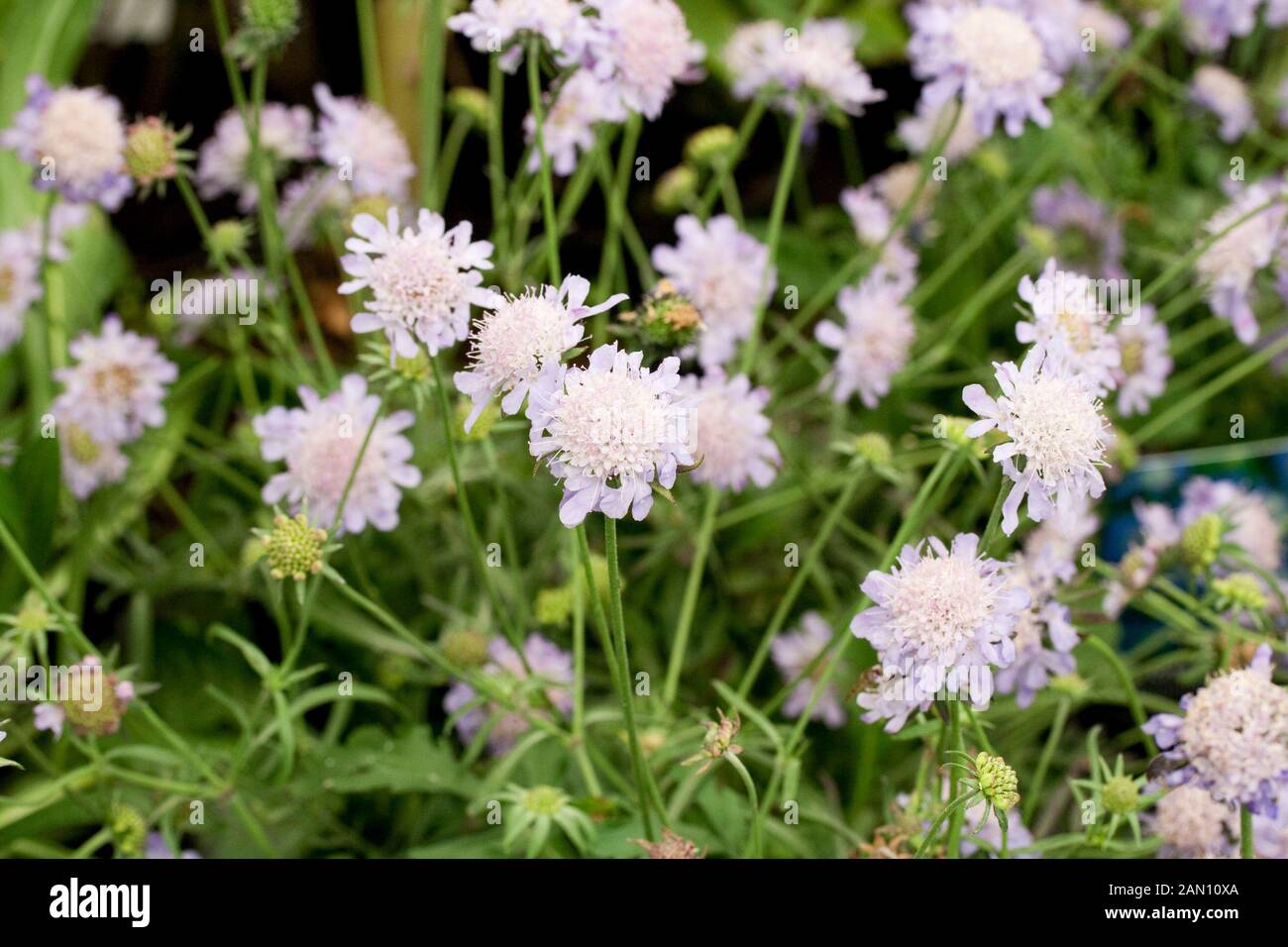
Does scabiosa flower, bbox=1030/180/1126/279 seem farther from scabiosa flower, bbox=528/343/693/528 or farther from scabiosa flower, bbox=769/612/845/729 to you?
scabiosa flower, bbox=528/343/693/528

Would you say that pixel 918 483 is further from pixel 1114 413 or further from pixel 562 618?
pixel 562 618

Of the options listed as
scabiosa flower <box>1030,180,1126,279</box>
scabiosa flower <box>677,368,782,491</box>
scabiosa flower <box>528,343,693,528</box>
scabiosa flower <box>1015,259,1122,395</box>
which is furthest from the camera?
scabiosa flower <box>1030,180,1126,279</box>

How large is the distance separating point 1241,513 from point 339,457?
0.74m

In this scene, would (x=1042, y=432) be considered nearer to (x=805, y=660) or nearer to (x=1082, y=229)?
(x=805, y=660)

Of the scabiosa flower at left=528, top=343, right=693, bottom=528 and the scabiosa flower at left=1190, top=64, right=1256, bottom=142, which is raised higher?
the scabiosa flower at left=1190, top=64, right=1256, bottom=142

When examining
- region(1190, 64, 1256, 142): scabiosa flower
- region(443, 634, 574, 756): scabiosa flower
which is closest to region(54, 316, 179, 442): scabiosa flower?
region(443, 634, 574, 756): scabiosa flower

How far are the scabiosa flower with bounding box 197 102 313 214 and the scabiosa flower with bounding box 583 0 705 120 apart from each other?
0.33 meters

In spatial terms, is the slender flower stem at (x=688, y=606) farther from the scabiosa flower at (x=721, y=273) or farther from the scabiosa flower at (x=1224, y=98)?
the scabiosa flower at (x=1224, y=98)

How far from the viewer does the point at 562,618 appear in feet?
3.05

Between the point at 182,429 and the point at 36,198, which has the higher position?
the point at 36,198

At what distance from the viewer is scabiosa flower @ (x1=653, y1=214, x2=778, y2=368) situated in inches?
39.4

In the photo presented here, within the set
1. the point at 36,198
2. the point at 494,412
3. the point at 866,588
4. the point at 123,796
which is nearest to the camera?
the point at 866,588
